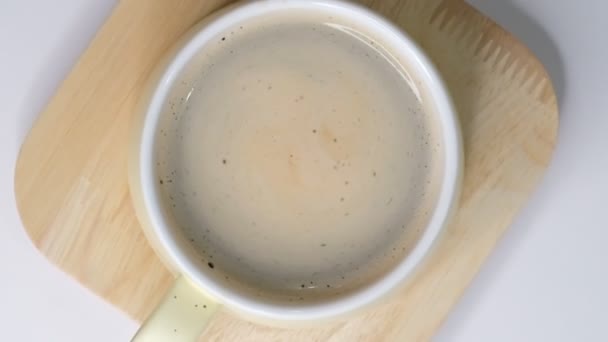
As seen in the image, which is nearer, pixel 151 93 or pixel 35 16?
pixel 151 93

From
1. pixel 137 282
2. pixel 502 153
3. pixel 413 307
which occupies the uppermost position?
pixel 502 153

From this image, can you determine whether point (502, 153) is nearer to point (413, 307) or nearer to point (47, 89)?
point (413, 307)

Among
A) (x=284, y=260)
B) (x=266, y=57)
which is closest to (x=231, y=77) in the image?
(x=266, y=57)

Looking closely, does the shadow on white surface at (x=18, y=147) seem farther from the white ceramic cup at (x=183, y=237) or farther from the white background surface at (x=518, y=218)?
the white ceramic cup at (x=183, y=237)

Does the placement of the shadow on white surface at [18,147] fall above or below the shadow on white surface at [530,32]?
below

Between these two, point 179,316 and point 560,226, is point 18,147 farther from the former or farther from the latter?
point 560,226

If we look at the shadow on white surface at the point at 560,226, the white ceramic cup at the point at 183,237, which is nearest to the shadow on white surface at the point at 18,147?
the white ceramic cup at the point at 183,237
